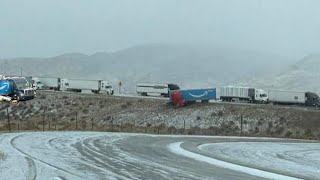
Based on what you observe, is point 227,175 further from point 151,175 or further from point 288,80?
point 288,80

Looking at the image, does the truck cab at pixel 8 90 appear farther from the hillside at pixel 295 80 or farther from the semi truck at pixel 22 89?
the hillside at pixel 295 80

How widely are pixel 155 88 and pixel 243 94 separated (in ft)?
68.1

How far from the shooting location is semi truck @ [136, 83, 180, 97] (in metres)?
109

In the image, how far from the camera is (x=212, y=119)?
8006 cm

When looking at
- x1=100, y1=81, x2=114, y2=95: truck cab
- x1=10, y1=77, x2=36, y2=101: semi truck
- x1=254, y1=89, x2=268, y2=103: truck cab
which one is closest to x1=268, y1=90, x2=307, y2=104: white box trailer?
x1=254, y1=89, x2=268, y2=103: truck cab

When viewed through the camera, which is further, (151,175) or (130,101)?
(130,101)

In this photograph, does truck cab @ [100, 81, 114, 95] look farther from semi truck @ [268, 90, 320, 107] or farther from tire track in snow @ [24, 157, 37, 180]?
tire track in snow @ [24, 157, 37, 180]

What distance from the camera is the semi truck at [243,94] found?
9794 centimetres

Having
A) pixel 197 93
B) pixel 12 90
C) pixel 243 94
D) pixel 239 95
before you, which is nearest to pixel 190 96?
pixel 197 93

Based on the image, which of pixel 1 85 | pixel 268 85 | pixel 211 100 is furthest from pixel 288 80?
pixel 1 85

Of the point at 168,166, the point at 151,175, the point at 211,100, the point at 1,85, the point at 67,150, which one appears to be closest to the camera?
the point at 151,175

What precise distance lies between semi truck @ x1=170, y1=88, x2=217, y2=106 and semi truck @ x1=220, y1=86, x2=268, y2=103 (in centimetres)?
938

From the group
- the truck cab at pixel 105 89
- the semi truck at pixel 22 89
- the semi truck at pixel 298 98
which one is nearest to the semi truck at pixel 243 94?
the semi truck at pixel 298 98

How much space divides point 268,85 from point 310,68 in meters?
27.4
